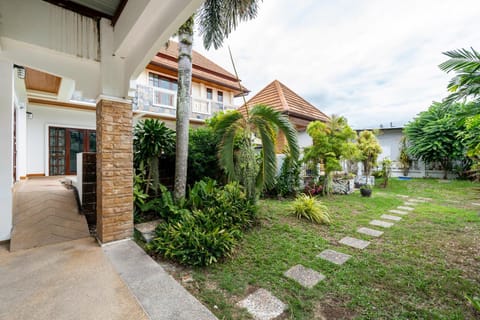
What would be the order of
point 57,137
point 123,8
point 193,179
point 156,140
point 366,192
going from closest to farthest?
point 123,8 → point 156,140 → point 193,179 → point 366,192 → point 57,137

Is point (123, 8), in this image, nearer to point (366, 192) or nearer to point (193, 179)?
point (193, 179)

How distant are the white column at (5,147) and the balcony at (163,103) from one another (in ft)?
16.3

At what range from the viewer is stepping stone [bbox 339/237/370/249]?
3.66m

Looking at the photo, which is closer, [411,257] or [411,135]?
[411,257]

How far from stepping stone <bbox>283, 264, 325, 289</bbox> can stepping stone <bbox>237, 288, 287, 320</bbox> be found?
1.58 ft

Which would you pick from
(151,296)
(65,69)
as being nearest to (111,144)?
(65,69)

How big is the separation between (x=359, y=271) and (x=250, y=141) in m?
3.09

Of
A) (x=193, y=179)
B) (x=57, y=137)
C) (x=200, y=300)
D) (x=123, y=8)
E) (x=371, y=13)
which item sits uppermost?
(x=371, y=13)

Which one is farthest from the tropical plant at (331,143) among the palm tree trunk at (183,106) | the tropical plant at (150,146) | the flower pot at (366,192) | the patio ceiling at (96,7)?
the patio ceiling at (96,7)

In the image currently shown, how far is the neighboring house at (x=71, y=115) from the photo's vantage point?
777 cm

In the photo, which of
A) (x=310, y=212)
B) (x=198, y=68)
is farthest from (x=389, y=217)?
(x=198, y=68)

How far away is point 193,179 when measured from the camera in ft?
18.8

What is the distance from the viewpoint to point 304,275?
2773 millimetres

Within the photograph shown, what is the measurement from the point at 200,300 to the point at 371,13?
5697 millimetres
